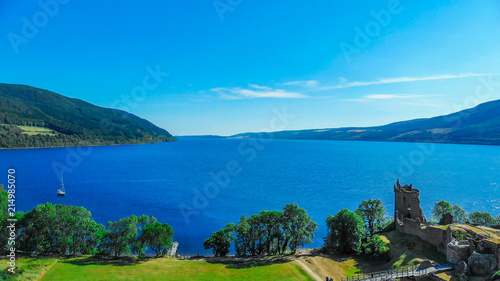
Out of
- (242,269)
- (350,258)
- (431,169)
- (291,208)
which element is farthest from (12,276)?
(431,169)

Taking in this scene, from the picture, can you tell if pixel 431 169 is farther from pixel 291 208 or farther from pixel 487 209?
pixel 291 208

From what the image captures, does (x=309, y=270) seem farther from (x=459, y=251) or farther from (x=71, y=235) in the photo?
(x=71, y=235)

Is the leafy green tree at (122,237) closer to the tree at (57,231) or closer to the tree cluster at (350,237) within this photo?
the tree at (57,231)

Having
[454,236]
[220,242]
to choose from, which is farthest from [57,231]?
[454,236]

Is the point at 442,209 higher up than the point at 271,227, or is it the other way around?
the point at 442,209

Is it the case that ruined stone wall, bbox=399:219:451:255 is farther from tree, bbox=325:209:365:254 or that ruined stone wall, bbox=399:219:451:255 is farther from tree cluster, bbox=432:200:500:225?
tree cluster, bbox=432:200:500:225

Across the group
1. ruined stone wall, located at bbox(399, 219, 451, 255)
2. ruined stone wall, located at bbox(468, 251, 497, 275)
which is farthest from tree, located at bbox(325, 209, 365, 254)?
ruined stone wall, located at bbox(468, 251, 497, 275)

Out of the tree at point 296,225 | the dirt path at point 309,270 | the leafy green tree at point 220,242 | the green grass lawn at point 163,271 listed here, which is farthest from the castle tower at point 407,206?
the leafy green tree at point 220,242
